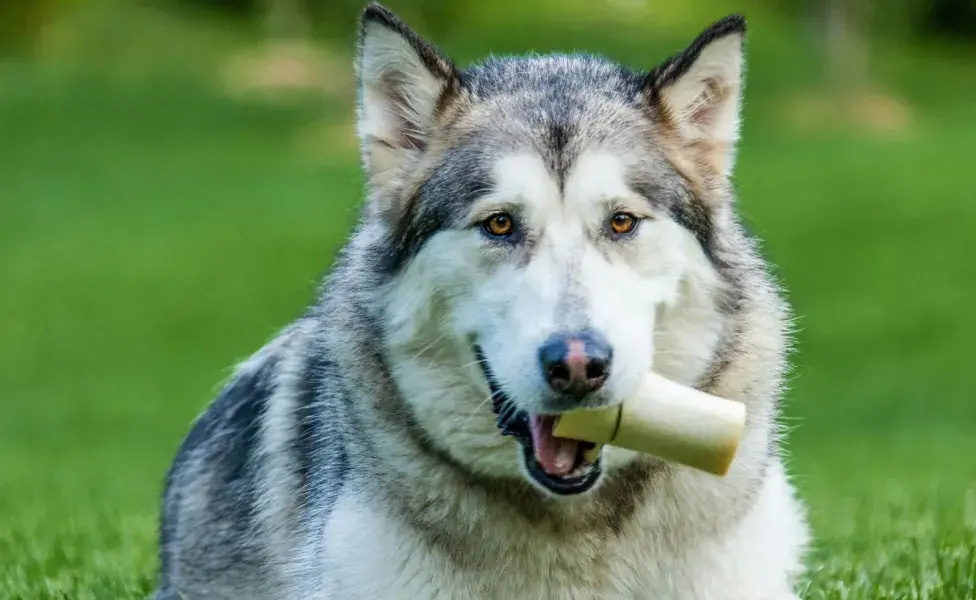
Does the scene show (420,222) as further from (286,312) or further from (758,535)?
(286,312)

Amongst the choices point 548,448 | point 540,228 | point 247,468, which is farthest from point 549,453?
point 247,468

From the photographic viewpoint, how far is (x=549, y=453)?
389cm

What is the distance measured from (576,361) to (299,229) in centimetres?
1953

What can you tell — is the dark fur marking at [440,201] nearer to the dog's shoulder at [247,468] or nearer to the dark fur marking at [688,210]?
the dark fur marking at [688,210]

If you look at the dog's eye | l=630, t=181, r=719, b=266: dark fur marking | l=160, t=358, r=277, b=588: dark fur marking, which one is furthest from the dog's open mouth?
l=160, t=358, r=277, b=588: dark fur marking

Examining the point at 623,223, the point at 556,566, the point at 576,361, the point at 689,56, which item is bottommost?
the point at 556,566

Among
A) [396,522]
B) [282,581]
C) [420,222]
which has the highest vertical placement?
[420,222]

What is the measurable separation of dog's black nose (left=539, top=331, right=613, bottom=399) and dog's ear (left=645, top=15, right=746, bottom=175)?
0.93 m

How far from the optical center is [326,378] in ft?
15.4

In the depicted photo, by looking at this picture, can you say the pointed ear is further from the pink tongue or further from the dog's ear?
the pink tongue

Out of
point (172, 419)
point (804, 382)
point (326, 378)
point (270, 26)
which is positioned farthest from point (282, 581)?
point (270, 26)

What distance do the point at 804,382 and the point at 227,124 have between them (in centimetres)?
1721

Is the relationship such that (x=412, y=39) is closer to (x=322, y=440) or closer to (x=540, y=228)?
(x=540, y=228)

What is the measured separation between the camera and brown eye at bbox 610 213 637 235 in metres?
3.94
